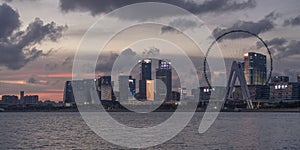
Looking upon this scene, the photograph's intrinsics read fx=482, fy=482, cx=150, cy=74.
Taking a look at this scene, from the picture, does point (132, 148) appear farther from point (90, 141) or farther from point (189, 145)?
point (90, 141)

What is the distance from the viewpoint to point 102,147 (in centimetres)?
7206

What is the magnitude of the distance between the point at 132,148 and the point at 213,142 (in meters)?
16.5

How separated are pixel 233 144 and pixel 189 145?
730cm

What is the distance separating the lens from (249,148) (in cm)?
7138

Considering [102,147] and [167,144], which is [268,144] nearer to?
[167,144]

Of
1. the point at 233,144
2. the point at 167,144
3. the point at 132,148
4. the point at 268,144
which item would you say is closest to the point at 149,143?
the point at 167,144

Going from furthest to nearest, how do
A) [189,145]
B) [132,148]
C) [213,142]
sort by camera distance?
1. [213,142]
2. [189,145]
3. [132,148]

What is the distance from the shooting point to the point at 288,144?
77.4 meters

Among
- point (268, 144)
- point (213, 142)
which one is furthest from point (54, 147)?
point (268, 144)

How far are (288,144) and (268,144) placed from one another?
3136 mm

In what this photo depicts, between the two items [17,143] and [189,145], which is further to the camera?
[17,143]

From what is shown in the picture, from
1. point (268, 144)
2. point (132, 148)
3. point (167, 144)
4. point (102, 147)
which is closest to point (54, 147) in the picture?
point (102, 147)

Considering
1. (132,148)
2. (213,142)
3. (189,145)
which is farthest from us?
(213,142)

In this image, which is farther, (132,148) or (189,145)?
(189,145)
